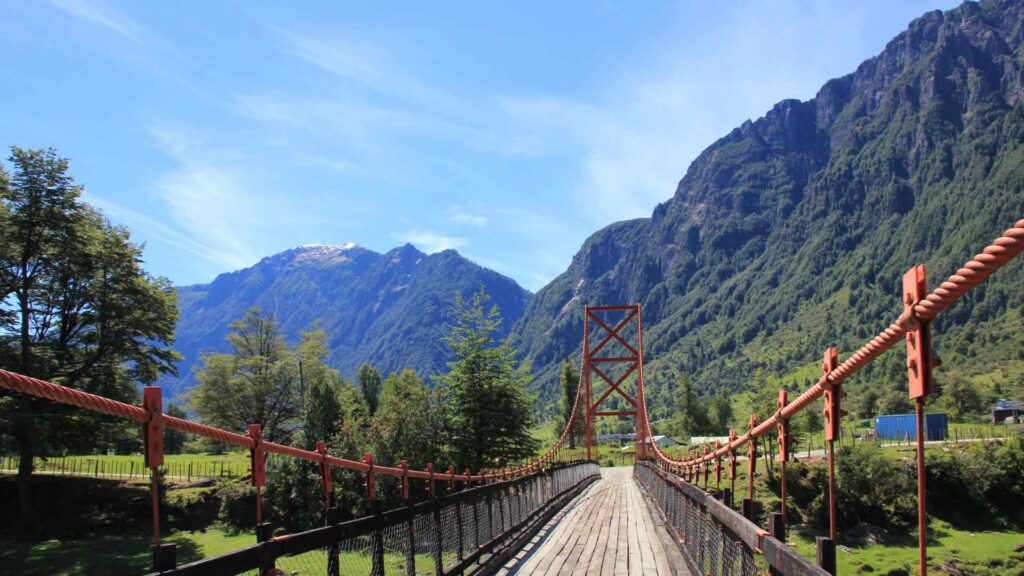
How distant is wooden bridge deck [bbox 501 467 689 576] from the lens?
680 cm

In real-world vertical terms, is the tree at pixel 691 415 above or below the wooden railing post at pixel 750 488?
below

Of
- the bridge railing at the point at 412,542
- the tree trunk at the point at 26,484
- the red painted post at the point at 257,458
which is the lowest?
the tree trunk at the point at 26,484

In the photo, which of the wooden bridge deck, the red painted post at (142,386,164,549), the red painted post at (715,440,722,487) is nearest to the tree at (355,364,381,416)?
the wooden bridge deck

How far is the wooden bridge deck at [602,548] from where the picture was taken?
22.3 ft

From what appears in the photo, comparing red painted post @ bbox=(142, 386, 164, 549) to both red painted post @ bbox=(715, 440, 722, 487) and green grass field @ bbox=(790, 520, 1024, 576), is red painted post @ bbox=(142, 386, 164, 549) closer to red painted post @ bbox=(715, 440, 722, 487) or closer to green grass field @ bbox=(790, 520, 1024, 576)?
red painted post @ bbox=(715, 440, 722, 487)

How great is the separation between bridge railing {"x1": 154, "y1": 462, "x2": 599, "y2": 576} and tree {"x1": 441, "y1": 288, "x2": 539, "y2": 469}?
14.7m

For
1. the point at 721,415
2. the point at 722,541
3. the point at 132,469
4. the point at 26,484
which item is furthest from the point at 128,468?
the point at 721,415

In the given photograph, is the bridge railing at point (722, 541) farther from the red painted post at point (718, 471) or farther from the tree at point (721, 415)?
the tree at point (721, 415)

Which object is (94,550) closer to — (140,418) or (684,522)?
(684,522)

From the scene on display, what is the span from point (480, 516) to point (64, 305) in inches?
882

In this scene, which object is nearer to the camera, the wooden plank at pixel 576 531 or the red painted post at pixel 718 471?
the red painted post at pixel 718 471

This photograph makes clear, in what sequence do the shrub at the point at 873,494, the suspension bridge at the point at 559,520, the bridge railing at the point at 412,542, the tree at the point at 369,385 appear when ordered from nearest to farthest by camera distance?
the suspension bridge at the point at 559,520 → the bridge railing at the point at 412,542 → the shrub at the point at 873,494 → the tree at the point at 369,385

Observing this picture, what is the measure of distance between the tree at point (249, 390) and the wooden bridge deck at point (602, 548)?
2702 centimetres

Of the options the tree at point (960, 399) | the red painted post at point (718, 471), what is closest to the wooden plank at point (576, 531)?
the red painted post at point (718, 471)
